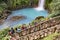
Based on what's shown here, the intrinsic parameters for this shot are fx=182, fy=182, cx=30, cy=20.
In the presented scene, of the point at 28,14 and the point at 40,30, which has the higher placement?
the point at 40,30

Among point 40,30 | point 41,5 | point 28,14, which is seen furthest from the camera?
point 41,5

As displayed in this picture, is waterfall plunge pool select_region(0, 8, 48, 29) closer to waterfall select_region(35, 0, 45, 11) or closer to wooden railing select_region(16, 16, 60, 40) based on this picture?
waterfall select_region(35, 0, 45, 11)

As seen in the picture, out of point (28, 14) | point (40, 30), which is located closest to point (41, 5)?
point (28, 14)

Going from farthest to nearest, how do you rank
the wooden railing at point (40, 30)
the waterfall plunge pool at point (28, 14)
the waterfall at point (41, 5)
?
1. the waterfall at point (41, 5)
2. the waterfall plunge pool at point (28, 14)
3. the wooden railing at point (40, 30)

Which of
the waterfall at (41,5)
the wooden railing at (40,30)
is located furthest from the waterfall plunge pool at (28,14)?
the wooden railing at (40,30)

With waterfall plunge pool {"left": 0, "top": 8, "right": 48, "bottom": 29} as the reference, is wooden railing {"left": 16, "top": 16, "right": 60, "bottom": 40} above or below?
above

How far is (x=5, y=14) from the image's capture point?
85.2 ft

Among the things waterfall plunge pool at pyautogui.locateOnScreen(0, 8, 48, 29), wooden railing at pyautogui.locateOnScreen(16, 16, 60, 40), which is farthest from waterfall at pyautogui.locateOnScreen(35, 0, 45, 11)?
wooden railing at pyautogui.locateOnScreen(16, 16, 60, 40)

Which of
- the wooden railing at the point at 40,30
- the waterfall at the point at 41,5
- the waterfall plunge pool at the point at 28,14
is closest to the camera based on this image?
the wooden railing at the point at 40,30

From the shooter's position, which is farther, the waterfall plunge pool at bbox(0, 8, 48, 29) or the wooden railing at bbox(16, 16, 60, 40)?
the waterfall plunge pool at bbox(0, 8, 48, 29)

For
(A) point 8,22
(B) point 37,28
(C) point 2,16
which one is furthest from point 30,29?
Answer: (C) point 2,16

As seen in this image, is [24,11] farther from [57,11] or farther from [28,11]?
[57,11]

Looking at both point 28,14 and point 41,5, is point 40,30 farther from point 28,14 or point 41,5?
point 41,5

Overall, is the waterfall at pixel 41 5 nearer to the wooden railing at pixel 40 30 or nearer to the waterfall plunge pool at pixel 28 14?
the waterfall plunge pool at pixel 28 14
